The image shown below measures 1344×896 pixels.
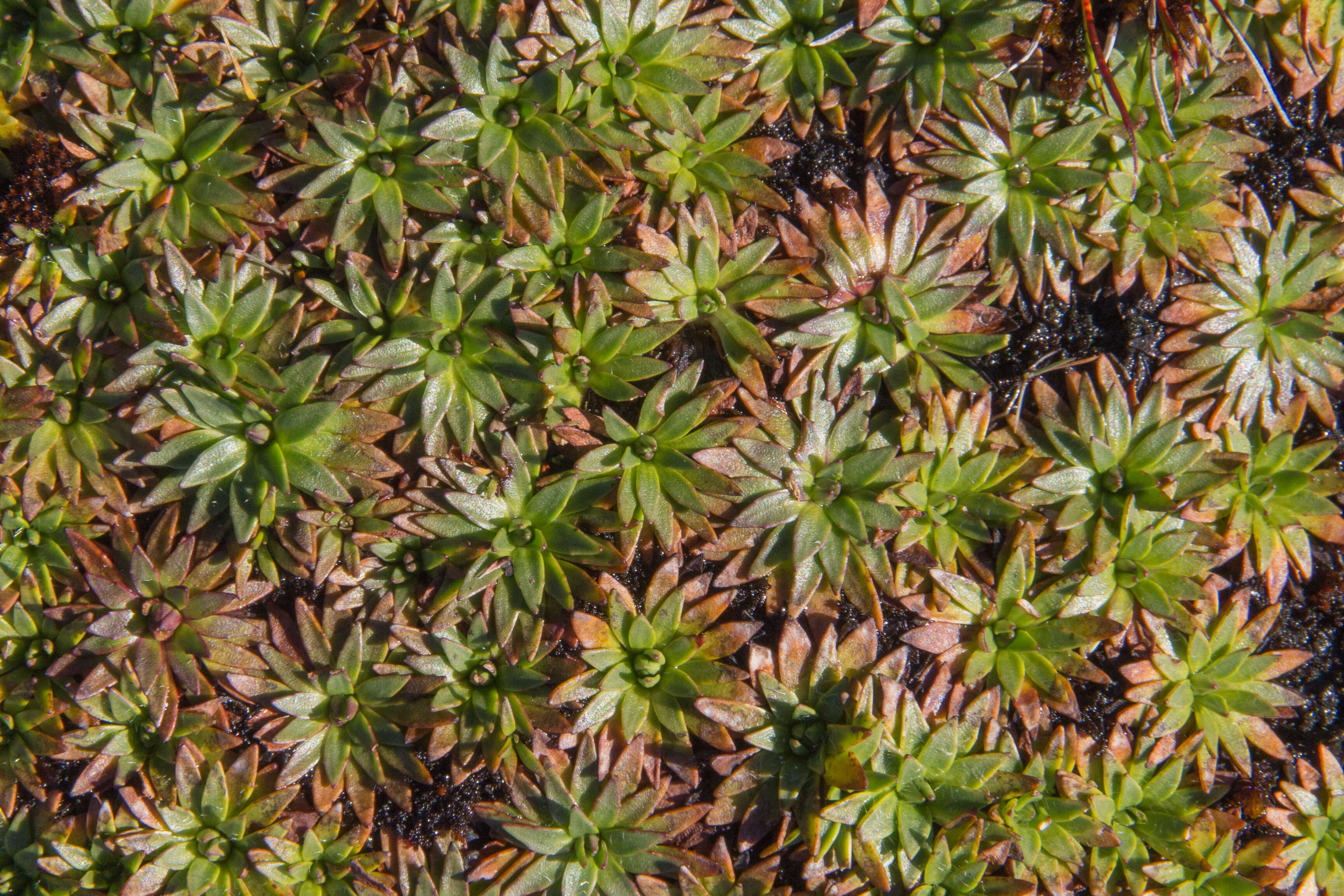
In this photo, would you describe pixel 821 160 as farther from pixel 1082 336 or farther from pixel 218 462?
pixel 218 462

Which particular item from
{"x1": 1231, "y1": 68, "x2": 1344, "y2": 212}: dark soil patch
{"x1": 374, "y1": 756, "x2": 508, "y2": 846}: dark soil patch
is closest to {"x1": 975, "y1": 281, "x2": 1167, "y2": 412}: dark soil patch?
{"x1": 1231, "y1": 68, "x2": 1344, "y2": 212}: dark soil patch

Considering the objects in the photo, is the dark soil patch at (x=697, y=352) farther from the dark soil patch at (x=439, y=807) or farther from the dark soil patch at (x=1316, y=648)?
the dark soil patch at (x=1316, y=648)

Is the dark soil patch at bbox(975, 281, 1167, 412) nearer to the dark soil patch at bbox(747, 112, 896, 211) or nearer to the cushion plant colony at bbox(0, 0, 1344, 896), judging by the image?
the cushion plant colony at bbox(0, 0, 1344, 896)

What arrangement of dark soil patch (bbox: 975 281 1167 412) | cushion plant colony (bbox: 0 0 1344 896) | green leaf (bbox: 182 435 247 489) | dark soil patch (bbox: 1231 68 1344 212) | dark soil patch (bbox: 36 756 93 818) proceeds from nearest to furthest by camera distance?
1. green leaf (bbox: 182 435 247 489)
2. cushion plant colony (bbox: 0 0 1344 896)
3. dark soil patch (bbox: 36 756 93 818)
4. dark soil patch (bbox: 975 281 1167 412)
5. dark soil patch (bbox: 1231 68 1344 212)

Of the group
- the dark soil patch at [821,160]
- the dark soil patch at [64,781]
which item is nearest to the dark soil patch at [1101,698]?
the dark soil patch at [821,160]

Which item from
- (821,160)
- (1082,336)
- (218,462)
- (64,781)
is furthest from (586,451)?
(64,781)
